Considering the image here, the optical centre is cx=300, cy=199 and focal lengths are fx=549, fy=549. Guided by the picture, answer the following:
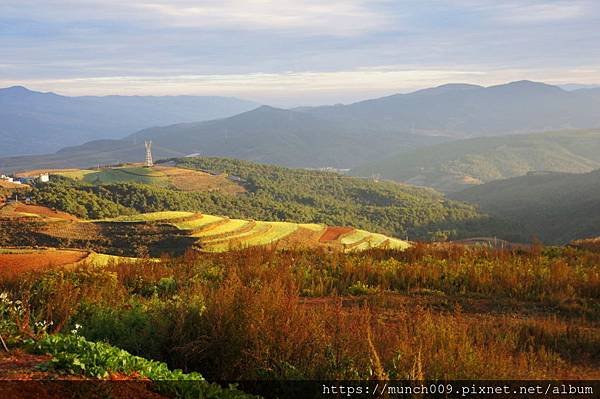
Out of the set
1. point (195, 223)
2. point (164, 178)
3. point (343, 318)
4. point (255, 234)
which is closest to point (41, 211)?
point (195, 223)

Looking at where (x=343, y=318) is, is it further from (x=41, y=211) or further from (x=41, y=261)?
(x=41, y=211)

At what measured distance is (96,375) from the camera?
4.46 meters

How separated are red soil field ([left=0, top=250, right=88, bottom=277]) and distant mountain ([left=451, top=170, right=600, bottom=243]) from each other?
49.8 meters

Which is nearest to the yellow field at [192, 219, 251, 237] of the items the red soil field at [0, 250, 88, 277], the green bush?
the red soil field at [0, 250, 88, 277]

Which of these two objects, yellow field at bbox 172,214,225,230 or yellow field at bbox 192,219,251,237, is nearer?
yellow field at bbox 192,219,251,237

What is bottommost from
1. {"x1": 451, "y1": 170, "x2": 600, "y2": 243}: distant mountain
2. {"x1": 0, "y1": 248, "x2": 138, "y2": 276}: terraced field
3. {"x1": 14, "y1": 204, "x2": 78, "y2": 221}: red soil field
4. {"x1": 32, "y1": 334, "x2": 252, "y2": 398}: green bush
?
{"x1": 451, "y1": 170, "x2": 600, "y2": 243}: distant mountain

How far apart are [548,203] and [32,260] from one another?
9252cm

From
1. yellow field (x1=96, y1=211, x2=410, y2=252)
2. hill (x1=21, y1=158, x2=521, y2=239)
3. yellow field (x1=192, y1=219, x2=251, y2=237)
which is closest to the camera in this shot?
yellow field (x1=96, y1=211, x2=410, y2=252)

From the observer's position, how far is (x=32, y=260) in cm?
1484

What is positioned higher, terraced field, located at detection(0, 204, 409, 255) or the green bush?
the green bush

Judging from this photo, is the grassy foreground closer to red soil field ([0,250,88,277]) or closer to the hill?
red soil field ([0,250,88,277])

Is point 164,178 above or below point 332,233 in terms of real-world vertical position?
above

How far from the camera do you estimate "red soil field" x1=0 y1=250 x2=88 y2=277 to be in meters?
12.0

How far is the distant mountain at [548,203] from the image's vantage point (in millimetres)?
67688
